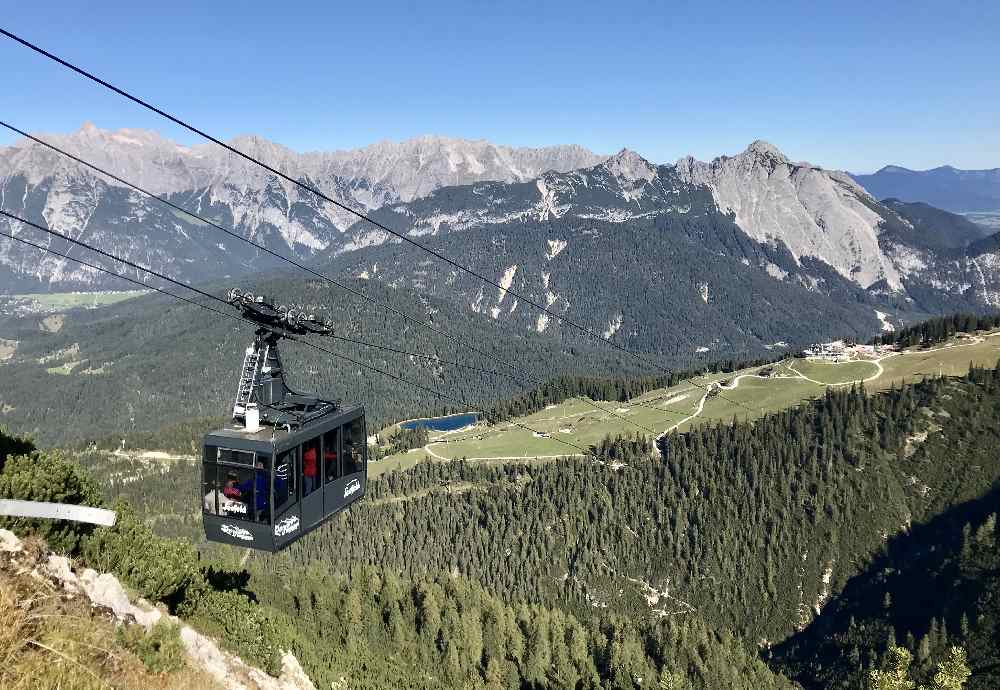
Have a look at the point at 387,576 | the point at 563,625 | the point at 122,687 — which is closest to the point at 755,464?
the point at 563,625

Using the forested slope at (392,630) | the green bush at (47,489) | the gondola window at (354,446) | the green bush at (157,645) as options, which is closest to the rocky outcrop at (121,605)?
the green bush at (157,645)

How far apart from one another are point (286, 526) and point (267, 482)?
9.49 feet

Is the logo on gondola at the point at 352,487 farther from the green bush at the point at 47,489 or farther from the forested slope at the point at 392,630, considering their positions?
the green bush at the point at 47,489

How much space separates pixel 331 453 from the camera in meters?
36.8

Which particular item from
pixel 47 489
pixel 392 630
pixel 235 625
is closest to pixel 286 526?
pixel 235 625

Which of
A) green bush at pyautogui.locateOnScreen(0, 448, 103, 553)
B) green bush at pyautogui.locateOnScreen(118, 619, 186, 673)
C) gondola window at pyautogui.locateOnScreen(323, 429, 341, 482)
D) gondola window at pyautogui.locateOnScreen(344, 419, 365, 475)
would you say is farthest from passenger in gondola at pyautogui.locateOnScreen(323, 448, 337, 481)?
green bush at pyautogui.locateOnScreen(0, 448, 103, 553)

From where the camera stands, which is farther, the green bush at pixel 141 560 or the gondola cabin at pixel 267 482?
the green bush at pixel 141 560

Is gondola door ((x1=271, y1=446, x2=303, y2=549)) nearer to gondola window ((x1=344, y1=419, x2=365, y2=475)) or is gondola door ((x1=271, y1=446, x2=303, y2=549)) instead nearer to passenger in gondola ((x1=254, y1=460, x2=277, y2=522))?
passenger in gondola ((x1=254, y1=460, x2=277, y2=522))

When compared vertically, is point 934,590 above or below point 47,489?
below

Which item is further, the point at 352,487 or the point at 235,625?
the point at 235,625

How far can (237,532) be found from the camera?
1331 inches

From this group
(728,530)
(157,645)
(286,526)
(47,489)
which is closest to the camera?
(157,645)

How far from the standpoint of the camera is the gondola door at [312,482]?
34.7m

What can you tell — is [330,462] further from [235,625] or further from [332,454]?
[235,625]
